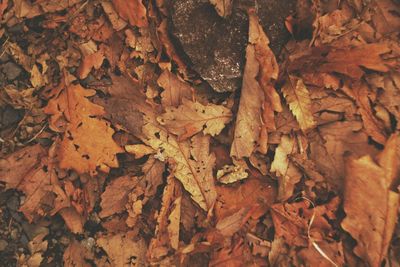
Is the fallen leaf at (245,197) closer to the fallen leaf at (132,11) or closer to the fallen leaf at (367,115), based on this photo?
the fallen leaf at (367,115)

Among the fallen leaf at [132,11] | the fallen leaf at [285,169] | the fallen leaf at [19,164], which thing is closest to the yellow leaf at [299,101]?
the fallen leaf at [285,169]

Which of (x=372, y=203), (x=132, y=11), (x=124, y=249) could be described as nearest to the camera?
(x=372, y=203)

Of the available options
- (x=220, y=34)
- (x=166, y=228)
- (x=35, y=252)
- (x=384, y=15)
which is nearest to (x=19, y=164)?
(x=35, y=252)

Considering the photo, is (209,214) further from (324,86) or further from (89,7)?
(89,7)

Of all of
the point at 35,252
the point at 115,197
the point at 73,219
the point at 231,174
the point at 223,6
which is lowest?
the point at 35,252

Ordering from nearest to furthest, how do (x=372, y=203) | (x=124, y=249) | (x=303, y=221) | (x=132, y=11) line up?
(x=372, y=203) < (x=303, y=221) < (x=124, y=249) < (x=132, y=11)

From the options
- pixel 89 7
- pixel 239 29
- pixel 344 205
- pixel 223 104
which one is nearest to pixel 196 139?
pixel 223 104

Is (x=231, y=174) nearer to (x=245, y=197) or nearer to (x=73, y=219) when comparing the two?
(x=245, y=197)

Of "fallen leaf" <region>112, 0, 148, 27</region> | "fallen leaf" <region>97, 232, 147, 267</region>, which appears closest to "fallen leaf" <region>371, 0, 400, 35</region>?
"fallen leaf" <region>112, 0, 148, 27</region>
